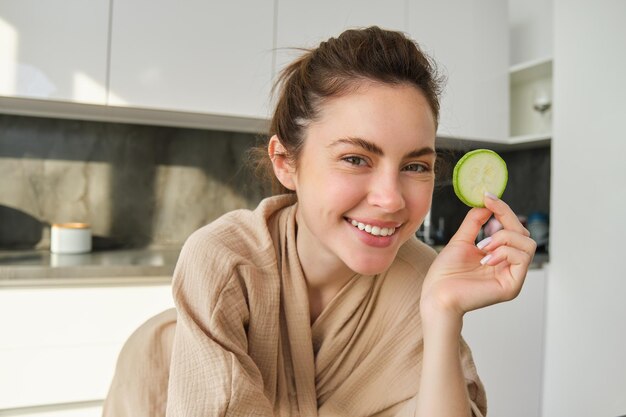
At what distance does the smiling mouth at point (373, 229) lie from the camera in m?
→ 0.81

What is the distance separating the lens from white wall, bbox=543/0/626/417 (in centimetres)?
187

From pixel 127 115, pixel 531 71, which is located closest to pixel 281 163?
pixel 127 115

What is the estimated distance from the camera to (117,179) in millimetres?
2090

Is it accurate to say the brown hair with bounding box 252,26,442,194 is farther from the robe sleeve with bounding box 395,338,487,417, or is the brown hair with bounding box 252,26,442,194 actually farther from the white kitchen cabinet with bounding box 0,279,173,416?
the white kitchen cabinet with bounding box 0,279,173,416

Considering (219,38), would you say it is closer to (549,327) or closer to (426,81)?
(426,81)

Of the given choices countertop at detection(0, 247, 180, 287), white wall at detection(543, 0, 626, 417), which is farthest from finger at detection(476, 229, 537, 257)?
white wall at detection(543, 0, 626, 417)

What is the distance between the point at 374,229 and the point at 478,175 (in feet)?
0.66

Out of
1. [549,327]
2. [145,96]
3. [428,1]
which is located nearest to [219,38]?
[145,96]

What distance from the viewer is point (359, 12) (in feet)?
6.81

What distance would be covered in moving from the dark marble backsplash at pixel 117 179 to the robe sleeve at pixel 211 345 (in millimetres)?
1377

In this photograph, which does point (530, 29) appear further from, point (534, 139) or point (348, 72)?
point (348, 72)

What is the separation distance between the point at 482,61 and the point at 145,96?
1560 millimetres

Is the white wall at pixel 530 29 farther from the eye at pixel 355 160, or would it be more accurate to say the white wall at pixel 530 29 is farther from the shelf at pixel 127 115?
the eye at pixel 355 160

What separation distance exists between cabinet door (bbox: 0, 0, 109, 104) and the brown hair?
3.40ft
